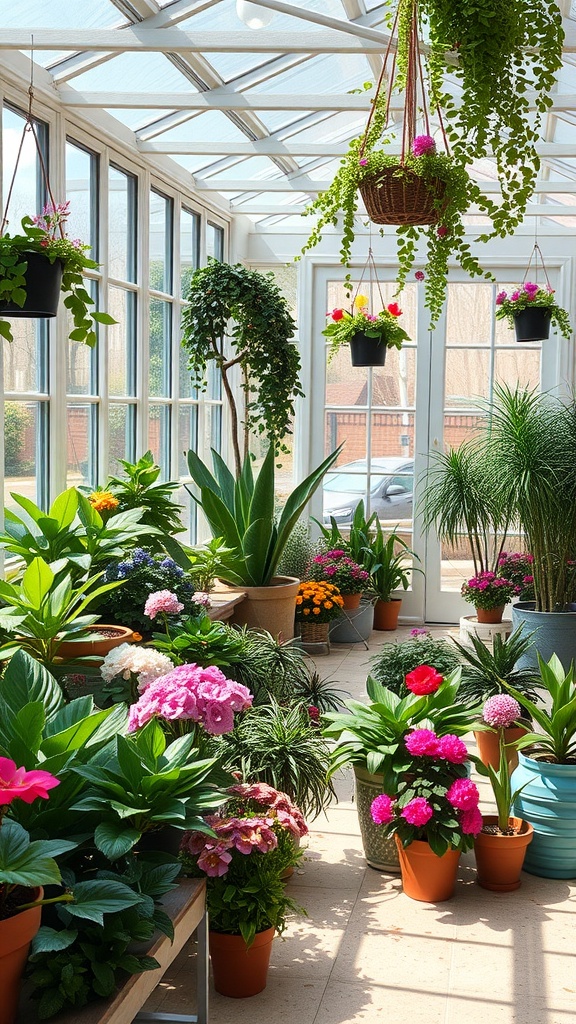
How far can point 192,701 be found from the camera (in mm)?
2393

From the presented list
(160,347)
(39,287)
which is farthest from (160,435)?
(39,287)

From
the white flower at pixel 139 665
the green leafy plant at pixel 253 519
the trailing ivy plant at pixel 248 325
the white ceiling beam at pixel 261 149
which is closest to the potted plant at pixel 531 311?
the white ceiling beam at pixel 261 149

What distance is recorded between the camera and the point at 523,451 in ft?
18.2

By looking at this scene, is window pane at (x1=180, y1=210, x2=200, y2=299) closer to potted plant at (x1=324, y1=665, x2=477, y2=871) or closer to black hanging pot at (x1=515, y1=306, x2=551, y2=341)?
black hanging pot at (x1=515, y1=306, x2=551, y2=341)

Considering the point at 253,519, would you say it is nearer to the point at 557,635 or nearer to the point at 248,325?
the point at 248,325

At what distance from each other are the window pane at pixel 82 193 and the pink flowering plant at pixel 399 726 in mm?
2380

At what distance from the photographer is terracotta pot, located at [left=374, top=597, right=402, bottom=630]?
7.41 meters

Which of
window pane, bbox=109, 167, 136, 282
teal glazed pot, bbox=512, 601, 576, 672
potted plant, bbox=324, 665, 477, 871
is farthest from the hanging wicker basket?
teal glazed pot, bbox=512, 601, 576, 672

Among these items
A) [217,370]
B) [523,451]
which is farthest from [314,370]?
[523,451]

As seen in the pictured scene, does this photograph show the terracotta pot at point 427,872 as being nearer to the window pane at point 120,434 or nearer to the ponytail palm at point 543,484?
the window pane at point 120,434

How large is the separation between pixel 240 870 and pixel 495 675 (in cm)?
177

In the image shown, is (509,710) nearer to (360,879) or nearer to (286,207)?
(360,879)

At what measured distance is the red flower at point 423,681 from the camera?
3369mm

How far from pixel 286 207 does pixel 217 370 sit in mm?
1288
